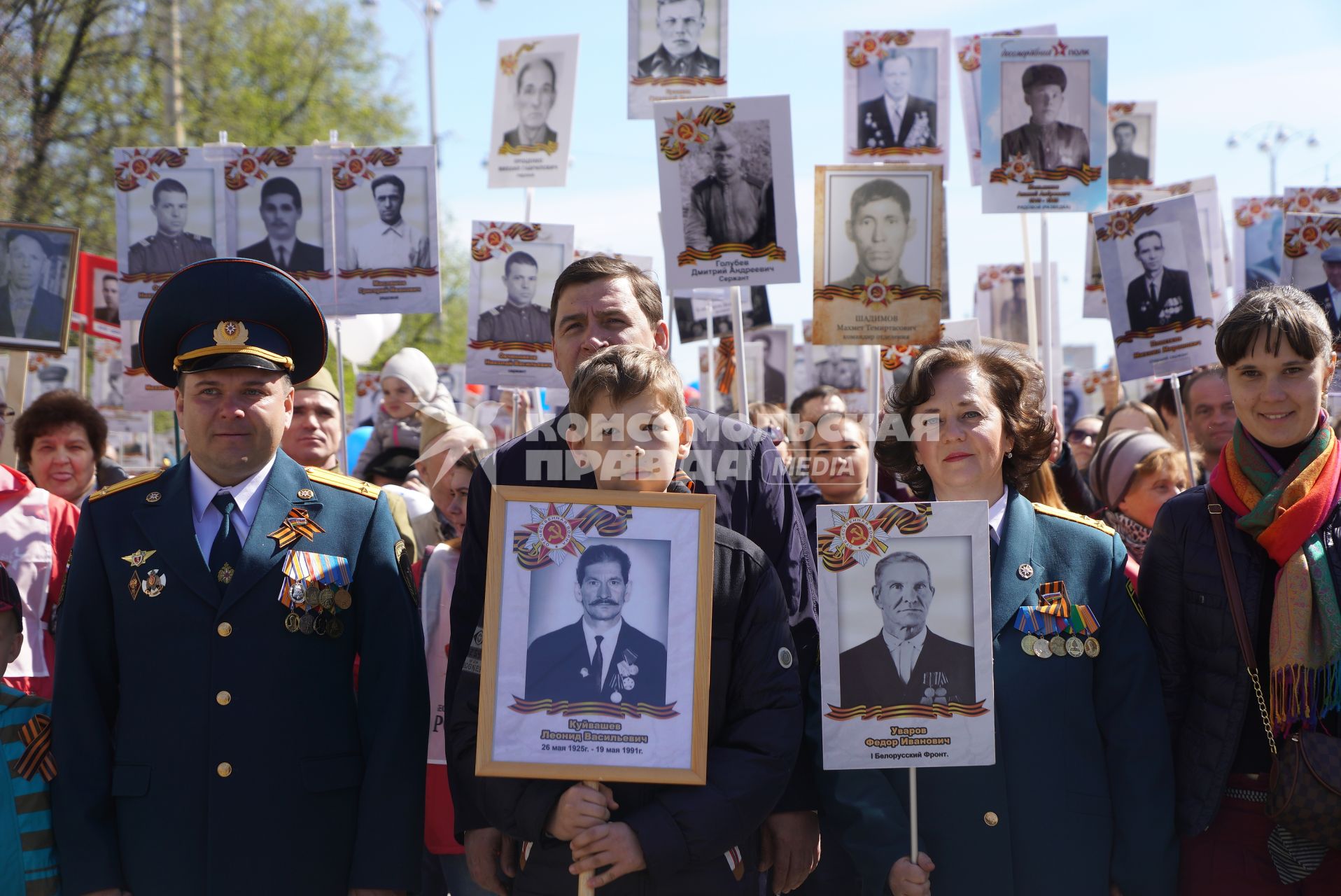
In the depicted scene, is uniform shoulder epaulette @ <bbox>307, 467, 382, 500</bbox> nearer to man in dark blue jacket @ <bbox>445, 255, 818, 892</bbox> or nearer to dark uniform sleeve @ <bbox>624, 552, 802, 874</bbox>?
man in dark blue jacket @ <bbox>445, 255, 818, 892</bbox>

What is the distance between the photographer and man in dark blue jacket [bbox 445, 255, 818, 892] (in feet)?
9.73

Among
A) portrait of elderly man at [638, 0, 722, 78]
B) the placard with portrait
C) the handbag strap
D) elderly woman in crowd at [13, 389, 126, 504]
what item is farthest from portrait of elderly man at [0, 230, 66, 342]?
the handbag strap

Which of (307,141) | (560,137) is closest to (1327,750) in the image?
(560,137)

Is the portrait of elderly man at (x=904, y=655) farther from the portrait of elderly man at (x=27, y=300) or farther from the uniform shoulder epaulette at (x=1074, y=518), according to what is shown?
the portrait of elderly man at (x=27, y=300)

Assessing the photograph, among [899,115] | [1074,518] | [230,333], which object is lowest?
[1074,518]

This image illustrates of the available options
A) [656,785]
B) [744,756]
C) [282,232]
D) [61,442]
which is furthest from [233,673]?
[282,232]

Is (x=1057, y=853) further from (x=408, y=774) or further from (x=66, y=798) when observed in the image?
(x=66, y=798)

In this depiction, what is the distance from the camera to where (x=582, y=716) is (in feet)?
8.75

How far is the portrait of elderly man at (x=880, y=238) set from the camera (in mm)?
5730

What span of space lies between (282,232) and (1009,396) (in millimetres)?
4289

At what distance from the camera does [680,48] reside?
7.35m

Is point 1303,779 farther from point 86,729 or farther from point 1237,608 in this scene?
point 86,729

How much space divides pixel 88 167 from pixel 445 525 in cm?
1831

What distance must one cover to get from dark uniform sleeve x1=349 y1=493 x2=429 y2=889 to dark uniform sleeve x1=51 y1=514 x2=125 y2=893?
57 centimetres
